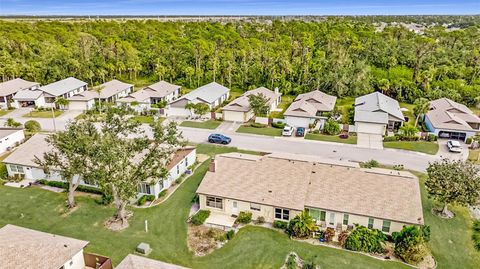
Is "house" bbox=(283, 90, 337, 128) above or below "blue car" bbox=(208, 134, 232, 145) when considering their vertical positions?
above

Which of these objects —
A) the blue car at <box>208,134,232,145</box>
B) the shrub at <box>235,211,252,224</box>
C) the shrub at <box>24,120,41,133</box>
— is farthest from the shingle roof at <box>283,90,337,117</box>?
the shrub at <box>24,120,41,133</box>

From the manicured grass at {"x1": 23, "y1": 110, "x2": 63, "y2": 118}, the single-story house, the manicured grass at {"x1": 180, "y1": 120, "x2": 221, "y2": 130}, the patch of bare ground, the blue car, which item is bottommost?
the patch of bare ground

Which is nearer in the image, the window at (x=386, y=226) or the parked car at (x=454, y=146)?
the window at (x=386, y=226)

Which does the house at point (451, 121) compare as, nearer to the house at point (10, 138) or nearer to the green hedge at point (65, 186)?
the green hedge at point (65, 186)

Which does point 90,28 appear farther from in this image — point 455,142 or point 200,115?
point 455,142

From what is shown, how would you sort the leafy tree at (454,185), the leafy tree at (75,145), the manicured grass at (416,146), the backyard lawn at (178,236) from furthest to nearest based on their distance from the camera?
1. the manicured grass at (416,146)
2. the leafy tree at (454,185)
3. the leafy tree at (75,145)
4. the backyard lawn at (178,236)

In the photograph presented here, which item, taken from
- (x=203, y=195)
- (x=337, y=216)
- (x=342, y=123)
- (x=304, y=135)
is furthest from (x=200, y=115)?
(x=337, y=216)

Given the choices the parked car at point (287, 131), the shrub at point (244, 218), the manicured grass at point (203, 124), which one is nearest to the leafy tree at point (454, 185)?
the shrub at point (244, 218)

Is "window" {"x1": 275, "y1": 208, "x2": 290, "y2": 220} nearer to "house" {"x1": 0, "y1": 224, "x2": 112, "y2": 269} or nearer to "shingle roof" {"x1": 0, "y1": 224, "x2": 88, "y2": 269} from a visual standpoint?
"house" {"x1": 0, "y1": 224, "x2": 112, "y2": 269}
